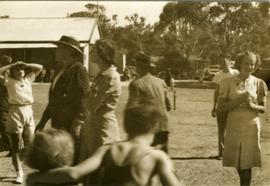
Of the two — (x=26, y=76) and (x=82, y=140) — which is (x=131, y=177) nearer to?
(x=82, y=140)

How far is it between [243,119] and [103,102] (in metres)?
0.73

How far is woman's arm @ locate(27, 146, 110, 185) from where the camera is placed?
1511 mm

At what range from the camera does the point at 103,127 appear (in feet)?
8.94

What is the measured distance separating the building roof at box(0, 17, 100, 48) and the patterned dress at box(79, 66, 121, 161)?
869 cm

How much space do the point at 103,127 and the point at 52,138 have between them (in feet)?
3.69

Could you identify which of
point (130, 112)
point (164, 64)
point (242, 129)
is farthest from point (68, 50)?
point (164, 64)

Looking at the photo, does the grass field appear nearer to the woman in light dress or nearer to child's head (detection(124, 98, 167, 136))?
the woman in light dress

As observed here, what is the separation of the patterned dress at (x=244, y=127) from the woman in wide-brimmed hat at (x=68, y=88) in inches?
28.7

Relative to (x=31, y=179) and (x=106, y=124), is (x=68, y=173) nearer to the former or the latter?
(x=31, y=179)

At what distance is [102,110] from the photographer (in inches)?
108

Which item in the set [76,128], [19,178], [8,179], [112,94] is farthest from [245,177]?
[8,179]

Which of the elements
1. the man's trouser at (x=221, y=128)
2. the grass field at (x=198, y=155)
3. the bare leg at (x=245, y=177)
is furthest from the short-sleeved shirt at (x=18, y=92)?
the bare leg at (x=245, y=177)

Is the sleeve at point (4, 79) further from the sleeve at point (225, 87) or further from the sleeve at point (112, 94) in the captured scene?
the sleeve at point (225, 87)

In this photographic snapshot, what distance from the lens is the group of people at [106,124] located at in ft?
5.25
